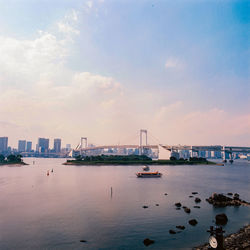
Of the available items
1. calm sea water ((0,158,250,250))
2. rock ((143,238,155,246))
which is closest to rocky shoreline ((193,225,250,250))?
calm sea water ((0,158,250,250))

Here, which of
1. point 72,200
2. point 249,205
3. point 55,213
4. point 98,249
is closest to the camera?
point 98,249

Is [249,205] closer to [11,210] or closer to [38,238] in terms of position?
[38,238]

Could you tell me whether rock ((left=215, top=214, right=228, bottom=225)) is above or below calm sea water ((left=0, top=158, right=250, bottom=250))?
above

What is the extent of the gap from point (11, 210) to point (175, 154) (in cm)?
9899

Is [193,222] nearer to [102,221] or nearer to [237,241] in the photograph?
[237,241]

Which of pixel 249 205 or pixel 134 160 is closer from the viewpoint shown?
pixel 249 205

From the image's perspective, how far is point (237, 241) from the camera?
13852 mm

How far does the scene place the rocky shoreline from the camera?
12819 millimetres

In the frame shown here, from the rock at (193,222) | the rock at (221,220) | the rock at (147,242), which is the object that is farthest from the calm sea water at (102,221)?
the rock at (221,220)

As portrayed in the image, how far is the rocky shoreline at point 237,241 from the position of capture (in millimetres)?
12819

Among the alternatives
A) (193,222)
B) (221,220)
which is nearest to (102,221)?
(193,222)

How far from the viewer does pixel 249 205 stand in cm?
2475

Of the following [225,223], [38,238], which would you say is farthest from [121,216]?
[225,223]

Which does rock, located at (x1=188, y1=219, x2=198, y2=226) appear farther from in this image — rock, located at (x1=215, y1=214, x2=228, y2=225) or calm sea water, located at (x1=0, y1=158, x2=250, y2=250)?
rock, located at (x1=215, y1=214, x2=228, y2=225)
